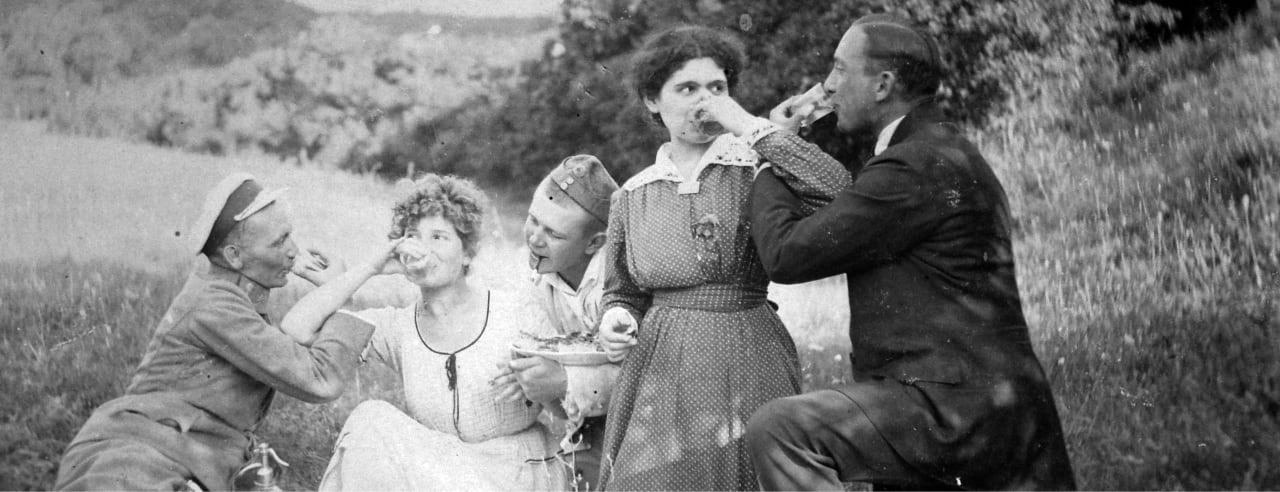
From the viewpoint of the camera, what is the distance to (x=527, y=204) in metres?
5.23

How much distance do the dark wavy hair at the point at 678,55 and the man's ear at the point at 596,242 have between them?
1.91 ft

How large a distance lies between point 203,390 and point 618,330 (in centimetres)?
141

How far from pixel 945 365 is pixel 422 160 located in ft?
7.99

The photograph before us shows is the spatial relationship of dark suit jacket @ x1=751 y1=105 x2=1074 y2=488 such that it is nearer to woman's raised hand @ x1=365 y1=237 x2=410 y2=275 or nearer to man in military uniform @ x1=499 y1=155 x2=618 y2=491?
man in military uniform @ x1=499 y1=155 x2=618 y2=491

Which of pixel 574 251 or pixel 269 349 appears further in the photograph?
pixel 574 251

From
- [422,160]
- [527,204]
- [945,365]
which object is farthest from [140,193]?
[945,365]

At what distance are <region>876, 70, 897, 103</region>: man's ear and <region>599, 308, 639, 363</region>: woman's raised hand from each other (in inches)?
40.0

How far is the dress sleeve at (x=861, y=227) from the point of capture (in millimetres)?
3727

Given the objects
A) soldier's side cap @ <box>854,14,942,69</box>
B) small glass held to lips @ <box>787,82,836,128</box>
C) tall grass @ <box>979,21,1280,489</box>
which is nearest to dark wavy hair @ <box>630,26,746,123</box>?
small glass held to lips @ <box>787,82,836,128</box>

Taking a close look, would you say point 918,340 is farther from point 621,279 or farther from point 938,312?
point 621,279

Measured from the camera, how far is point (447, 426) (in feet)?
15.3

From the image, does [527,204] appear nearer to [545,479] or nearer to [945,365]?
[545,479]

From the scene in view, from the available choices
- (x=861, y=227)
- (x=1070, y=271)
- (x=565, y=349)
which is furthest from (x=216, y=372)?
(x=1070, y=271)

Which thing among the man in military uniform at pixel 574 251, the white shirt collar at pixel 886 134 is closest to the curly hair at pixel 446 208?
the man in military uniform at pixel 574 251
